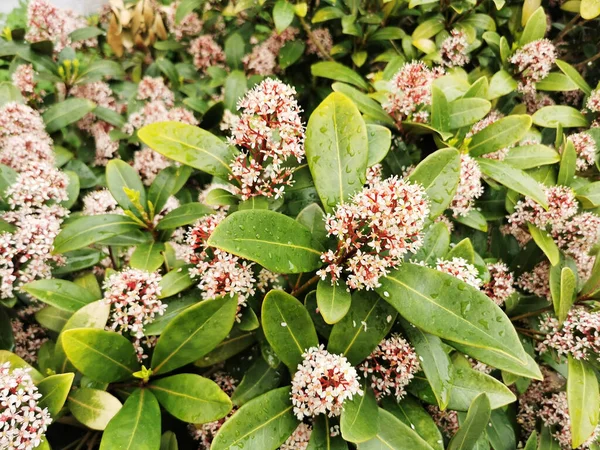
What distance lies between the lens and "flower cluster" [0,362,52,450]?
1.27 metres

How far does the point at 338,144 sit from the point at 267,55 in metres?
1.68

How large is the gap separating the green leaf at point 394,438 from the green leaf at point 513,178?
104 centimetres

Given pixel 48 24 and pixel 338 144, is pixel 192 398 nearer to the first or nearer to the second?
pixel 338 144

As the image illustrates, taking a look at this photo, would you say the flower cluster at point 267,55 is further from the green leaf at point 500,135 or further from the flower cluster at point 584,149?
the flower cluster at point 584,149

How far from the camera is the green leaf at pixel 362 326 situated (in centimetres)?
141

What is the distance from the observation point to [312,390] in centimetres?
131

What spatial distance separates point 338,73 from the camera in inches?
105

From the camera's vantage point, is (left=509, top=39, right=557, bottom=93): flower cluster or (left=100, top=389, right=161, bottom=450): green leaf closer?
(left=100, top=389, right=161, bottom=450): green leaf

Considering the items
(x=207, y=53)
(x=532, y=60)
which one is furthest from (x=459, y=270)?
(x=207, y=53)

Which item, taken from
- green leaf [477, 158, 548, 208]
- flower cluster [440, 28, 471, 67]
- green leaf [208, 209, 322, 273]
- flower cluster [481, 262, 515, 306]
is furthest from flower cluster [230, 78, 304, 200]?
flower cluster [440, 28, 471, 67]

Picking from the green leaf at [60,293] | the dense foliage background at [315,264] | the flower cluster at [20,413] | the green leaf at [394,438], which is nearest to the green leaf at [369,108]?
the dense foliage background at [315,264]

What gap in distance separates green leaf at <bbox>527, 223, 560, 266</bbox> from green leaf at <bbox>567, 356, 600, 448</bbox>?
43cm

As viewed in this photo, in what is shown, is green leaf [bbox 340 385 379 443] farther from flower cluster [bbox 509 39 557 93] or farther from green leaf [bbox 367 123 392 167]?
flower cluster [bbox 509 39 557 93]

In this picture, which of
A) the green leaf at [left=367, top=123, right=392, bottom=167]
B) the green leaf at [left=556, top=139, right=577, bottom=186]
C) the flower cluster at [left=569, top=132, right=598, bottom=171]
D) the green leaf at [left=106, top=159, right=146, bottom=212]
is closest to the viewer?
the green leaf at [left=367, top=123, right=392, bottom=167]
